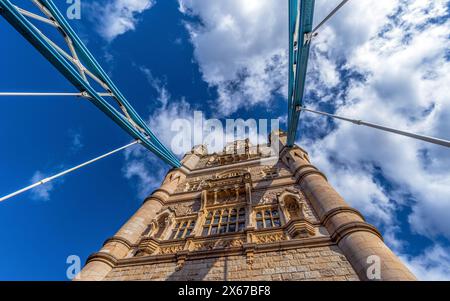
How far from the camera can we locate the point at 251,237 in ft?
25.4

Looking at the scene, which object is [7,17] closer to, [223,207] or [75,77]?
[75,77]

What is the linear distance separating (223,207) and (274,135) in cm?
1145

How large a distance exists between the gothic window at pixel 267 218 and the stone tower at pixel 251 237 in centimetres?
4

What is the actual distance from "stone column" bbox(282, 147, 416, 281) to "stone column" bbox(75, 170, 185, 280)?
7.82 metres

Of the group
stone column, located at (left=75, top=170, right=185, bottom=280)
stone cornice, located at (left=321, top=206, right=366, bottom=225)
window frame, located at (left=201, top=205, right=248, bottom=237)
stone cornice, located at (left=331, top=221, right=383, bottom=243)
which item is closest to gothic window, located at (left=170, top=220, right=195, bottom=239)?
window frame, located at (left=201, top=205, right=248, bottom=237)

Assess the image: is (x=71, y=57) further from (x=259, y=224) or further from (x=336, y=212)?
(x=336, y=212)

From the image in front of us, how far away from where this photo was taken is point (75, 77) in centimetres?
813

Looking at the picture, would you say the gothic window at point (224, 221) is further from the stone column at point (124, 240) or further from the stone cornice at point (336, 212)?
the stone cornice at point (336, 212)

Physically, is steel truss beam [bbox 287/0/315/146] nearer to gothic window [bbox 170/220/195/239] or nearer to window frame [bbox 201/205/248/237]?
window frame [bbox 201/205/248/237]

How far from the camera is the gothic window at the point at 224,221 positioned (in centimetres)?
923

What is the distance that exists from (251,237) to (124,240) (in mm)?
5336

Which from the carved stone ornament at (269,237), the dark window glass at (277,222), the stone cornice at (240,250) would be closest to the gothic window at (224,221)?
the carved stone ornament at (269,237)

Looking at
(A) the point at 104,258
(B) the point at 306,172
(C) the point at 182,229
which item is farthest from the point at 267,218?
(A) the point at 104,258
